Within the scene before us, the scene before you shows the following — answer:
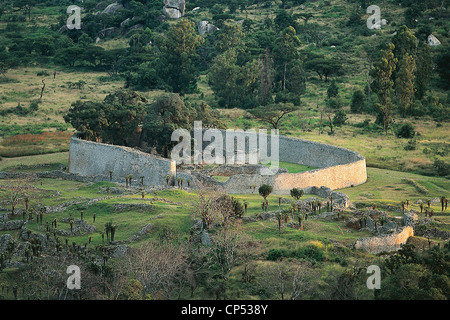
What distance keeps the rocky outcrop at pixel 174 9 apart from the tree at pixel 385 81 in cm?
5332

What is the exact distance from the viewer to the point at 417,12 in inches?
4464

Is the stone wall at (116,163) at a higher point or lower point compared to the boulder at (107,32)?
lower

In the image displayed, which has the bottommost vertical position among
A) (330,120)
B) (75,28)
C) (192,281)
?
(192,281)

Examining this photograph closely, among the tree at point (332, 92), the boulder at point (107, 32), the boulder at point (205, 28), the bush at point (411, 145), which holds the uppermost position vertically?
the boulder at point (205, 28)

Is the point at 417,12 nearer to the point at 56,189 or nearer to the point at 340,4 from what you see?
the point at 340,4

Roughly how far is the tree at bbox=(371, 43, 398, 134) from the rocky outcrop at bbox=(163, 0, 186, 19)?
5332 centimetres

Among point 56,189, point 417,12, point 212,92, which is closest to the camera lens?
point 56,189

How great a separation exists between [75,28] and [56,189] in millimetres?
72470

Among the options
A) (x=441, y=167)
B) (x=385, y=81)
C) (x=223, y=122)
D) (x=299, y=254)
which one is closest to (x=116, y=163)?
(x=223, y=122)

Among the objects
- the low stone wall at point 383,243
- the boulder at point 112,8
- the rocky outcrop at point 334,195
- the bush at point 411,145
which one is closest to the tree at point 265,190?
the rocky outcrop at point 334,195

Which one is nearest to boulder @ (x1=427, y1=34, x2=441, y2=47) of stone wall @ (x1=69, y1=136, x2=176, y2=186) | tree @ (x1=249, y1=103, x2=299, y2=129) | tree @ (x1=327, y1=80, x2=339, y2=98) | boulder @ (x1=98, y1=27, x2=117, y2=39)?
tree @ (x1=327, y1=80, x2=339, y2=98)

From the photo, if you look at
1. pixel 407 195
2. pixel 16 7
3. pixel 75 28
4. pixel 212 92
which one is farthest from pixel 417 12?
pixel 16 7

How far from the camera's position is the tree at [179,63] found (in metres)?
96.7

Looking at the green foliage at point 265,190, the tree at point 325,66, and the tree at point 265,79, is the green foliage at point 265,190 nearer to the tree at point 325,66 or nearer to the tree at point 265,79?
the tree at point 265,79
